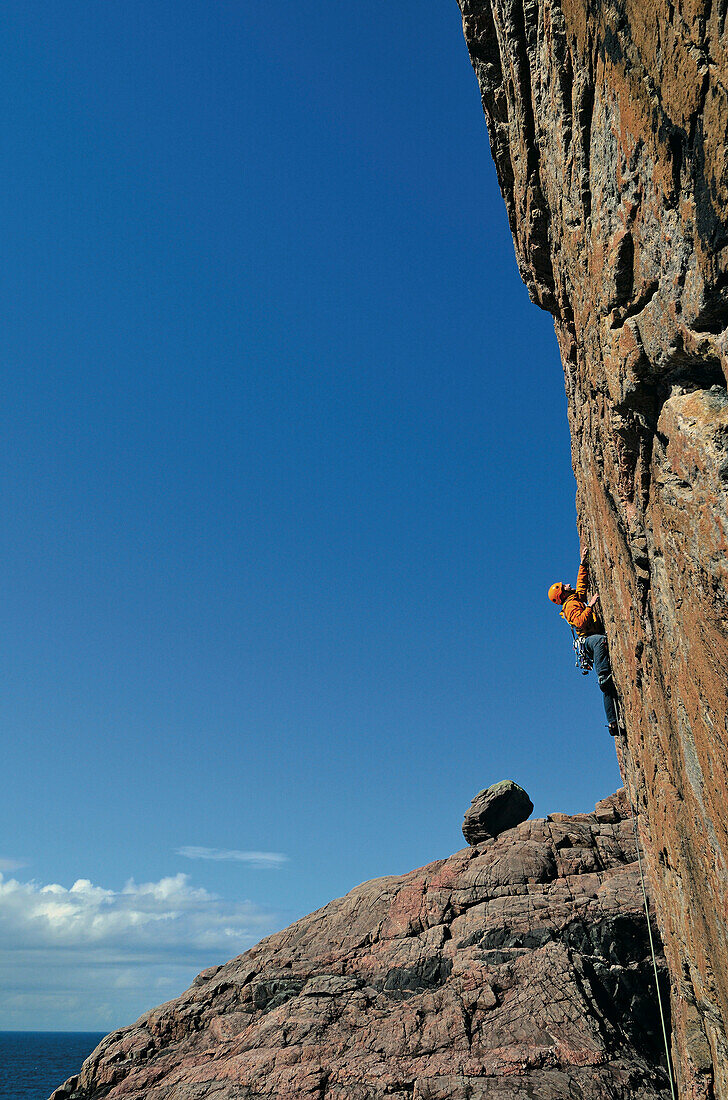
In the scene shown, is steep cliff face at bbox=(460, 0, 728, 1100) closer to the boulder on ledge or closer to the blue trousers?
the blue trousers

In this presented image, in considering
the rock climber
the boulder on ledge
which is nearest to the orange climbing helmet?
the rock climber

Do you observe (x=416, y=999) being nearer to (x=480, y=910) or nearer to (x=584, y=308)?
(x=480, y=910)

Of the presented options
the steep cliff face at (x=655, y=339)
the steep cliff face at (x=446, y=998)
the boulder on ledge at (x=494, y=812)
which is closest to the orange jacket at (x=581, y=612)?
the steep cliff face at (x=655, y=339)

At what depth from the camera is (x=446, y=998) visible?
16.2 m

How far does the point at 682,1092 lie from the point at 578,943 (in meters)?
5.40

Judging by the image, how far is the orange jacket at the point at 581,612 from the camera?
14.3 meters

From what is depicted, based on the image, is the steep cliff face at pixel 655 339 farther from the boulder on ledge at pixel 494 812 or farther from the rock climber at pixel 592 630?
A: the boulder on ledge at pixel 494 812

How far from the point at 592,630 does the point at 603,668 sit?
88 centimetres

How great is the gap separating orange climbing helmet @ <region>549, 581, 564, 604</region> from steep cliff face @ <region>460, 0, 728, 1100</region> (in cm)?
445

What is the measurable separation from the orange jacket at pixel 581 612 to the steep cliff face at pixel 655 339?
3.38 metres

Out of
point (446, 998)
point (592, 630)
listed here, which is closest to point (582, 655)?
point (592, 630)

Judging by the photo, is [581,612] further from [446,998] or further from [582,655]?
[446,998]

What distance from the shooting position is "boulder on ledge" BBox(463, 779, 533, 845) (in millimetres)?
23469

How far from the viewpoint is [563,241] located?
855 centimetres
